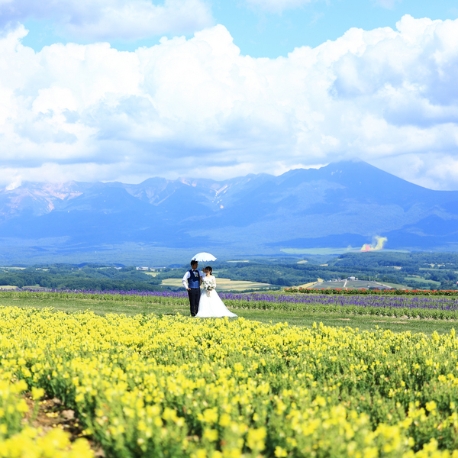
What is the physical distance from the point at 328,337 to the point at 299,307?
678 inches

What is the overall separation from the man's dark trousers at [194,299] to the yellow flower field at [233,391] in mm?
7242

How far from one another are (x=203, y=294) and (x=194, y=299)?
47 cm

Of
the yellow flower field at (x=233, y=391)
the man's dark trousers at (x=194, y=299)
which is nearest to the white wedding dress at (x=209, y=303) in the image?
the man's dark trousers at (x=194, y=299)

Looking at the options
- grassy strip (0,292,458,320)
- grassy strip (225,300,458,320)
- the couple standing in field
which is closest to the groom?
the couple standing in field

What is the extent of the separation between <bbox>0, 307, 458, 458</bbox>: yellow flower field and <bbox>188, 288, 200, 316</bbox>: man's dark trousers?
7.24m

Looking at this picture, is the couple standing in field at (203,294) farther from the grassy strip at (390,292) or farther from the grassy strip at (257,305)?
the grassy strip at (390,292)

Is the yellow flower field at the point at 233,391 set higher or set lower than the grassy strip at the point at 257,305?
higher

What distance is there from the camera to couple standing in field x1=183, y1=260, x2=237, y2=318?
2409 cm

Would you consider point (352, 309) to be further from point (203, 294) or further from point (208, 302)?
point (203, 294)

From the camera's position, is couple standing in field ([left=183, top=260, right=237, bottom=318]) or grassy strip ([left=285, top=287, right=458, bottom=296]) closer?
couple standing in field ([left=183, top=260, right=237, bottom=318])

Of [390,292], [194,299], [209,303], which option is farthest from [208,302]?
[390,292]

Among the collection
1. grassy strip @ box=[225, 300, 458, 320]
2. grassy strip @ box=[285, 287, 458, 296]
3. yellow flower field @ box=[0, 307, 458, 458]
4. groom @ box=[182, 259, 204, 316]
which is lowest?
grassy strip @ box=[225, 300, 458, 320]

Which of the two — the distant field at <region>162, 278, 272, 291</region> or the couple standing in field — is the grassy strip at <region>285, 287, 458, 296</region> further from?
the distant field at <region>162, 278, 272, 291</region>

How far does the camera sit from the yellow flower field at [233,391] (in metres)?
6.75
